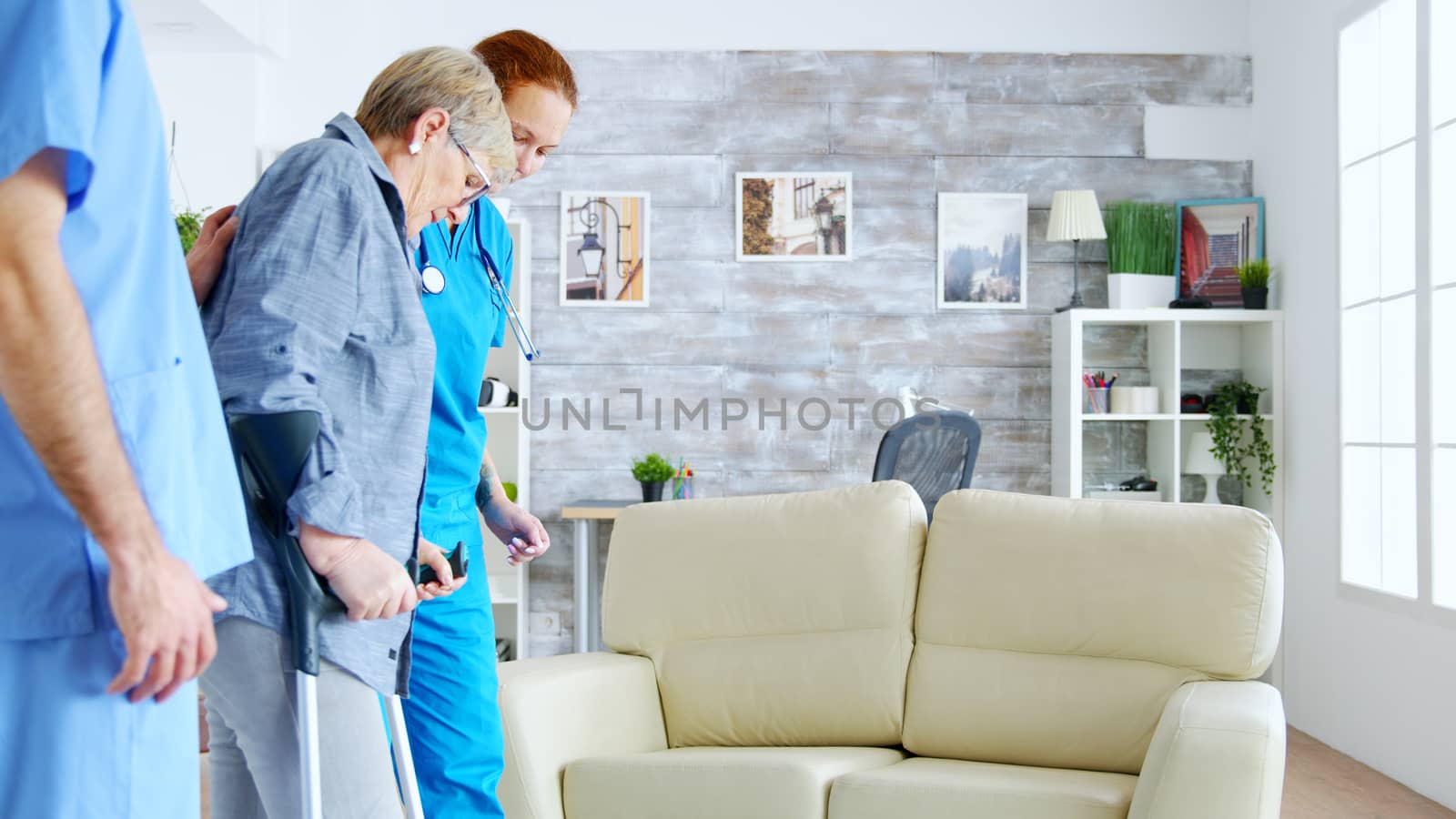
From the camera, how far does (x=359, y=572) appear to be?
1.13 metres

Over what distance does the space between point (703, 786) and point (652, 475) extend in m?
2.39

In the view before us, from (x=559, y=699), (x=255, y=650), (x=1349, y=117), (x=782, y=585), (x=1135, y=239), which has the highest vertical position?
(x=1349, y=117)

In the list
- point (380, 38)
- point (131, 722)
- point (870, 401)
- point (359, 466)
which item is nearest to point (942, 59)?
point (870, 401)

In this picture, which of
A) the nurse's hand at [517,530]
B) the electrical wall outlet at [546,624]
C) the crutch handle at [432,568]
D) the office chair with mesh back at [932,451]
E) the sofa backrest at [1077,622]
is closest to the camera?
the crutch handle at [432,568]

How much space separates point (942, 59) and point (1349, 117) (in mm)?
1615

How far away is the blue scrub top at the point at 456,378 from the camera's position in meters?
1.71

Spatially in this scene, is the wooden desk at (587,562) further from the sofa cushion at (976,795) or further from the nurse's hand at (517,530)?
the nurse's hand at (517,530)

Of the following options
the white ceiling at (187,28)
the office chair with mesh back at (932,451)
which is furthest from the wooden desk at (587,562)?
the white ceiling at (187,28)

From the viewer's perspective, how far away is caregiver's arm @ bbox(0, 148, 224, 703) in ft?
2.46

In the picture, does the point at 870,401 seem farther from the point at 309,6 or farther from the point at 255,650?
the point at 255,650

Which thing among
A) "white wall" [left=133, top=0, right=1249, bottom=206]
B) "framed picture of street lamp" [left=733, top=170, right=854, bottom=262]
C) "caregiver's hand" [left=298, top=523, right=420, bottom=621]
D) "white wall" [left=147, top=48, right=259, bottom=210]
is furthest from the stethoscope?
"white wall" [left=133, top=0, right=1249, bottom=206]

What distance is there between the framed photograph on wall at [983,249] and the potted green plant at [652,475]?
4.51 feet

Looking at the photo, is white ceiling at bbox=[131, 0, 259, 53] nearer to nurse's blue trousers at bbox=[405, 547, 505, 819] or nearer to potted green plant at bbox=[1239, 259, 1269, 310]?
nurse's blue trousers at bbox=[405, 547, 505, 819]

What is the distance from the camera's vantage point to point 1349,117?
4.12 meters
